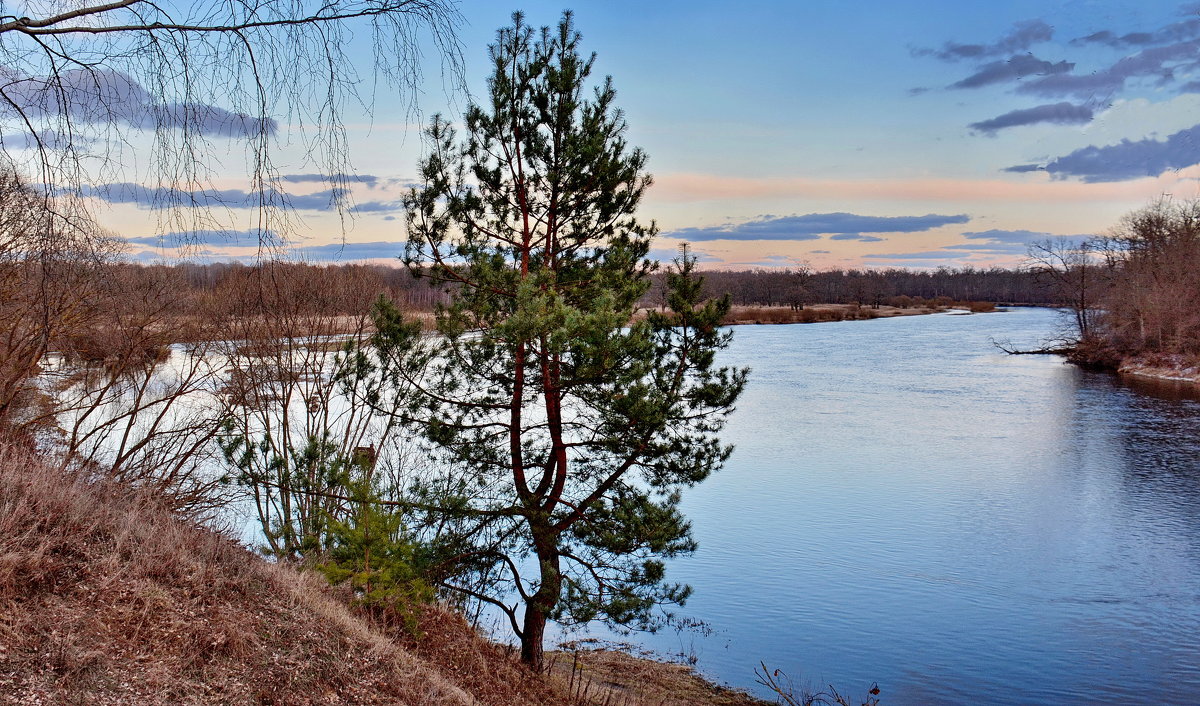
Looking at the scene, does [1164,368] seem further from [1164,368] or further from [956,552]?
[956,552]

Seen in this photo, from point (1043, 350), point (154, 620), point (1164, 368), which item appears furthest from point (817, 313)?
point (154, 620)

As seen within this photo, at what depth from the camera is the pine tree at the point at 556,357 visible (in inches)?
379

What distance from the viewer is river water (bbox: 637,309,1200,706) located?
11.5m

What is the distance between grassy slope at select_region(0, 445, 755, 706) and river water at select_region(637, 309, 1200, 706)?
7901 mm

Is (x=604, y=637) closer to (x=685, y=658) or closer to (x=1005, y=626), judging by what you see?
(x=685, y=658)

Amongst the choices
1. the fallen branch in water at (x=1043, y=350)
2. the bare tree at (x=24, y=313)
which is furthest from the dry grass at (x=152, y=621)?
the fallen branch in water at (x=1043, y=350)

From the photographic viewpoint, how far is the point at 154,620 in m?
4.45

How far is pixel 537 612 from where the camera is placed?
32.7 ft

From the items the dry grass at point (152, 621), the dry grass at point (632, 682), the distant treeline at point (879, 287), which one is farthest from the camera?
the distant treeline at point (879, 287)

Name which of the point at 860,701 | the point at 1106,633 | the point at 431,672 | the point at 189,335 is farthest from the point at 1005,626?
the point at 189,335

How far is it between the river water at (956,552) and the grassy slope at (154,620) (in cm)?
790

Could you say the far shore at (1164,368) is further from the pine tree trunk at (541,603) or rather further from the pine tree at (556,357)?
the pine tree trunk at (541,603)

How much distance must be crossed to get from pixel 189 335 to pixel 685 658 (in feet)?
40.3

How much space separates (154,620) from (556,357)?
20.4ft
